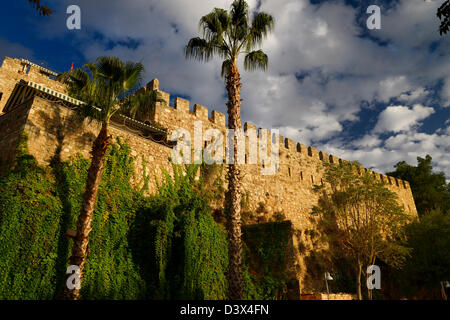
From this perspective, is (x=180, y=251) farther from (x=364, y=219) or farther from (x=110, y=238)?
(x=364, y=219)

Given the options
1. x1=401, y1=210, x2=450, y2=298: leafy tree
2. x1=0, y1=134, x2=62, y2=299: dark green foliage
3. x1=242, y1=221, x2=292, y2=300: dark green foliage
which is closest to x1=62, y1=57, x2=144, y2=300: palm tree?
x1=0, y1=134, x2=62, y2=299: dark green foliage

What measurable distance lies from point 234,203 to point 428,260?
16467mm

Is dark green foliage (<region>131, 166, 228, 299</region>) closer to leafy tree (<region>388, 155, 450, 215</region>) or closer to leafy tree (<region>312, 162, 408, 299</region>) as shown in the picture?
leafy tree (<region>312, 162, 408, 299</region>)

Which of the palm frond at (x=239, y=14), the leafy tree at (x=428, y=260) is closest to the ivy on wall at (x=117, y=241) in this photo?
the palm frond at (x=239, y=14)

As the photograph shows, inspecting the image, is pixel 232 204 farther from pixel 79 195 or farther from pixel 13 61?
pixel 13 61

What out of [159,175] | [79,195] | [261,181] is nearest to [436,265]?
[261,181]

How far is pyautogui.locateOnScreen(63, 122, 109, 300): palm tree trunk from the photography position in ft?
24.3

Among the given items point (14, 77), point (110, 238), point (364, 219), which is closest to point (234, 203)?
point (110, 238)

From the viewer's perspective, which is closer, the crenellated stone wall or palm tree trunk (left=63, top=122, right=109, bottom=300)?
palm tree trunk (left=63, top=122, right=109, bottom=300)

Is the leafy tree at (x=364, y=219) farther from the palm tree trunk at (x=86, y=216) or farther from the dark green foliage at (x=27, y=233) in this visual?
the dark green foliage at (x=27, y=233)

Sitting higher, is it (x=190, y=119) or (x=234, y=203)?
(x=190, y=119)

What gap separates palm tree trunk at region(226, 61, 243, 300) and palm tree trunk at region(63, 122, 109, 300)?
384cm

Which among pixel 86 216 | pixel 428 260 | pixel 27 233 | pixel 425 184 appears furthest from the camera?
pixel 425 184

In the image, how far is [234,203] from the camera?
9328 mm
